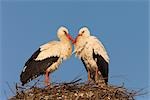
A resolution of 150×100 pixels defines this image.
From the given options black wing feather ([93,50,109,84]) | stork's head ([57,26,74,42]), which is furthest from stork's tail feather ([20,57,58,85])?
black wing feather ([93,50,109,84])

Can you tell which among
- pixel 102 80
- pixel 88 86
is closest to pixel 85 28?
pixel 102 80

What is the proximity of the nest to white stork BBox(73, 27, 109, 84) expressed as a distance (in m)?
1.62

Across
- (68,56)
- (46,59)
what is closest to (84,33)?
(68,56)

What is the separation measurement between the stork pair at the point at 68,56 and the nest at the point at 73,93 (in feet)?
3.78

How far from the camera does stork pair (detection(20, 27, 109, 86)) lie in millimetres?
10922

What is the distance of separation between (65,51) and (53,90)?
5.55 feet

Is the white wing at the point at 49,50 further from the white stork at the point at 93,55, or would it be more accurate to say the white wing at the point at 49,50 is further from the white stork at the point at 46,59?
the white stork at the point at 93,55

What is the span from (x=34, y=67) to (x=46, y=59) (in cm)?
32

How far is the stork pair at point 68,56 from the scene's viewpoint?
10.9 metres

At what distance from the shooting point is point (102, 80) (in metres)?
11.1

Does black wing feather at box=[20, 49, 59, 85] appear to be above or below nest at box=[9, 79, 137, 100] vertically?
above

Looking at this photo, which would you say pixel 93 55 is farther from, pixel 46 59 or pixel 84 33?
pixel 46 59

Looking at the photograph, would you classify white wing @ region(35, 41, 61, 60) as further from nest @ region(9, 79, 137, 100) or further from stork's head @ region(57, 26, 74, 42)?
nest @ region(9, 79, 137, 100)

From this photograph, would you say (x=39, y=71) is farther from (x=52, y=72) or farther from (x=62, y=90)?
(x=62, y=90)
